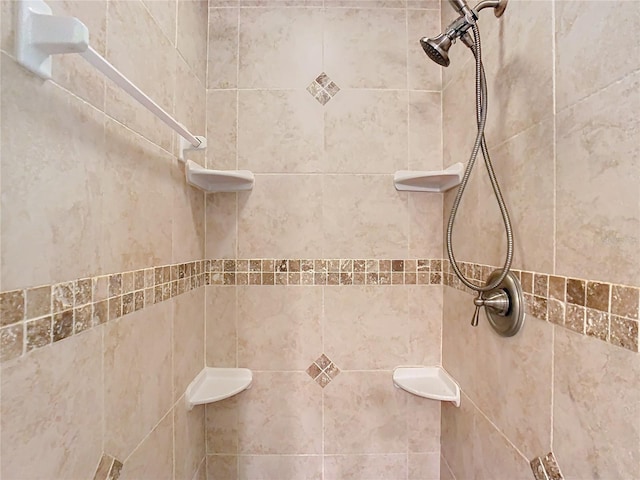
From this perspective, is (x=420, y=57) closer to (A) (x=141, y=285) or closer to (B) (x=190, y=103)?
(B) (x=190, y=103)

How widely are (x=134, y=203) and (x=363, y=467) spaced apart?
1.28m

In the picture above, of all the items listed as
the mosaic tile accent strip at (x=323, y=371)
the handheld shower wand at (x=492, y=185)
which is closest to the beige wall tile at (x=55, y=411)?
the mosaic tile accent strip at (x=323, y=371)

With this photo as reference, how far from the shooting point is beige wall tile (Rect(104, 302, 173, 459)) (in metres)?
0.64

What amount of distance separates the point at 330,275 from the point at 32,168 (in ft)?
3.04

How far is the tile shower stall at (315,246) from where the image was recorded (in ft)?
1.59

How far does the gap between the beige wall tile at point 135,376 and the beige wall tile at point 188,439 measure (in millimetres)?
114

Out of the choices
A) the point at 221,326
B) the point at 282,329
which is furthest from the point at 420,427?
the point at 221,326

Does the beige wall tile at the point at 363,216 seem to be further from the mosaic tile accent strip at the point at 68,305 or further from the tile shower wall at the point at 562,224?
the mosaic tile accent strip at the point at 68,305

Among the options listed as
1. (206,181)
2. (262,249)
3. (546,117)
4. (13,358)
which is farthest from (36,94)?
(546,117)

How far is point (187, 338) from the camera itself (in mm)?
1033

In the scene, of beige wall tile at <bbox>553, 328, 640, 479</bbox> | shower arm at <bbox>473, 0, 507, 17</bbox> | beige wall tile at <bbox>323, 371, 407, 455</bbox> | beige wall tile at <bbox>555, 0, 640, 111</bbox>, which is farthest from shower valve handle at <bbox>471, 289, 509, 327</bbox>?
shower arm at <bbox>473, 0, 507, 17</bbox>

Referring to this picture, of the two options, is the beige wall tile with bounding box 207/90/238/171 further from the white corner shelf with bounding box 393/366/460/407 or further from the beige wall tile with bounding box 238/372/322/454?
the white corner shelf with bounding box 393/366/460/407

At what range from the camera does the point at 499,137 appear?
815mm

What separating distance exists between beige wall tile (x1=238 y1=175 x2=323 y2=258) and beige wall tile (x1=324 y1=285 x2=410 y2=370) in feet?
0.75
